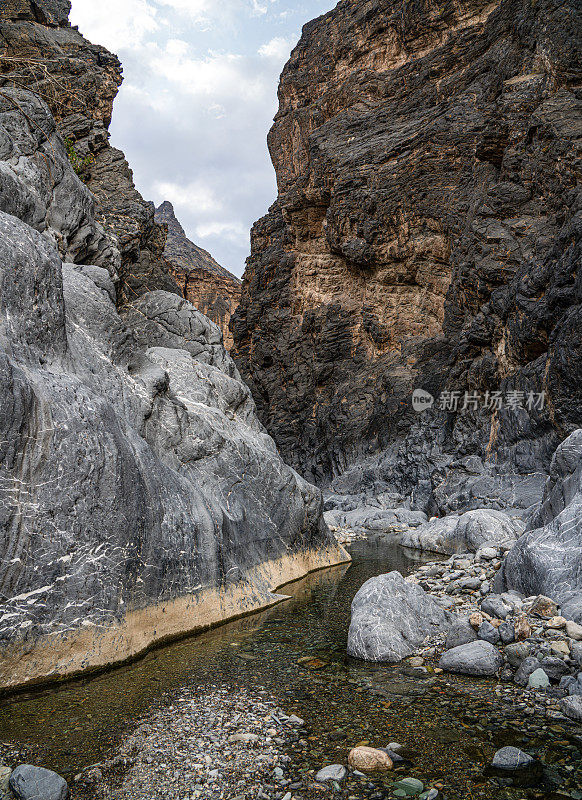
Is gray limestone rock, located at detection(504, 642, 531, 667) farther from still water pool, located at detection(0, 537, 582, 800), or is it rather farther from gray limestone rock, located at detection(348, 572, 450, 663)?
gray limestone rock, located at detection(348, 572, 450, 663)

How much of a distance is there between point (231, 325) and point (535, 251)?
128 ft

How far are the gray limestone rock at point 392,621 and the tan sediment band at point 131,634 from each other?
248 centimetres

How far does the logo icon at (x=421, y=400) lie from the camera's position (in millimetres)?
38853

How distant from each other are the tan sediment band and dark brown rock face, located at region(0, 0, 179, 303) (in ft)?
42.7

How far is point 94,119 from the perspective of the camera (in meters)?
27.0

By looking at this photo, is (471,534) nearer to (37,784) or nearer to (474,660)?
(474,660)

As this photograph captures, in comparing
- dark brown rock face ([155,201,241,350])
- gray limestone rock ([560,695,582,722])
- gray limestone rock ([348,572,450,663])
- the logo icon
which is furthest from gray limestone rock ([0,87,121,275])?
dark brown rock face ([155,201,241,350])

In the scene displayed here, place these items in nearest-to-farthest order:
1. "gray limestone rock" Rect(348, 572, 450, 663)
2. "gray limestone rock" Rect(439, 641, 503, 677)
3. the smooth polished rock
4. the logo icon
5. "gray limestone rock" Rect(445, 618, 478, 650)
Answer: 1. the smooth polished rock
2. "gray limestone rock" Rect(439, 641, 503, 677)
3. "gray limestone rock" Rect(445, 618, 478, 650)
4. "gray limestone rock" Rect(348, 572, 450, 663)
5. the logo icon

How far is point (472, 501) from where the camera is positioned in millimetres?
25188

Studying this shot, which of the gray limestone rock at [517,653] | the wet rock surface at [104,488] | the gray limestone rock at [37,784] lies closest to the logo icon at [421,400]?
the wet rock surface at [104,488]

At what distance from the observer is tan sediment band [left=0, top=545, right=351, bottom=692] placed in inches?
227

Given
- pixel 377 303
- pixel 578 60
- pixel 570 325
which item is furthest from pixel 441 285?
pixel 570 325

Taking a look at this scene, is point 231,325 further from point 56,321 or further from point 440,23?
point 56,321

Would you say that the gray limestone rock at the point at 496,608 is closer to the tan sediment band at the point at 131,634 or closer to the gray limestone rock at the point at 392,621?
the gray limestone rock at the point at 392,621
